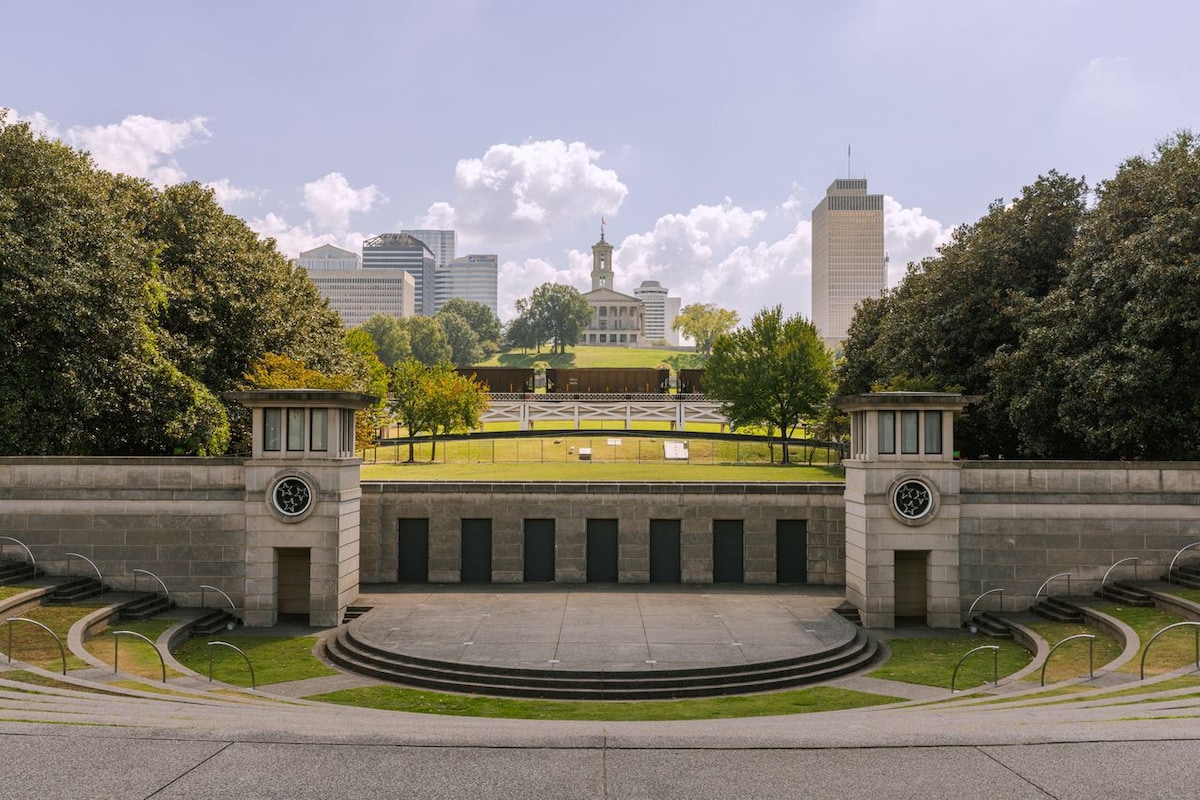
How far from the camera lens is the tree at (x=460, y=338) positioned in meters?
179

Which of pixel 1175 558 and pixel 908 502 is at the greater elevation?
pixel 908 502

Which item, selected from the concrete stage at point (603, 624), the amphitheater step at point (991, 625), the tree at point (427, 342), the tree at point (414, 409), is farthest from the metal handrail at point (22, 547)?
the tree at point (427, 342)

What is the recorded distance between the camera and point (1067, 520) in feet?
94.2

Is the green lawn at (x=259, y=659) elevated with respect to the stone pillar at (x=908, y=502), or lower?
lower

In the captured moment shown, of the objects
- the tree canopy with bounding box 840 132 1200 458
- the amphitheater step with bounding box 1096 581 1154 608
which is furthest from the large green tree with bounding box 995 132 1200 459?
the amphitheater step with bounding box 1096 581 1154 608

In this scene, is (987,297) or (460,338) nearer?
(987,297)

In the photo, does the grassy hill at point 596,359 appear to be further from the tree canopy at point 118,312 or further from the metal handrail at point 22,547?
the metal handrail at point 22,547

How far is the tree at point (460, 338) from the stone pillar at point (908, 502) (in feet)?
506

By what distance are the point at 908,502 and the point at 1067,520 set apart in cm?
541

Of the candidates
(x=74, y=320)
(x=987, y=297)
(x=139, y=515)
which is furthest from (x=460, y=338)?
(x=139, y=515)

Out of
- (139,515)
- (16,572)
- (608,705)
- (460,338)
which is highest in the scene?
(460,338)

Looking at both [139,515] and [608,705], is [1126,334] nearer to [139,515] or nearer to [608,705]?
[608,705]

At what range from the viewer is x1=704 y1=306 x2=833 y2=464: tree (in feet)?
211

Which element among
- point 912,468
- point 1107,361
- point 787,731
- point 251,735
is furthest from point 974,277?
point 251,735
